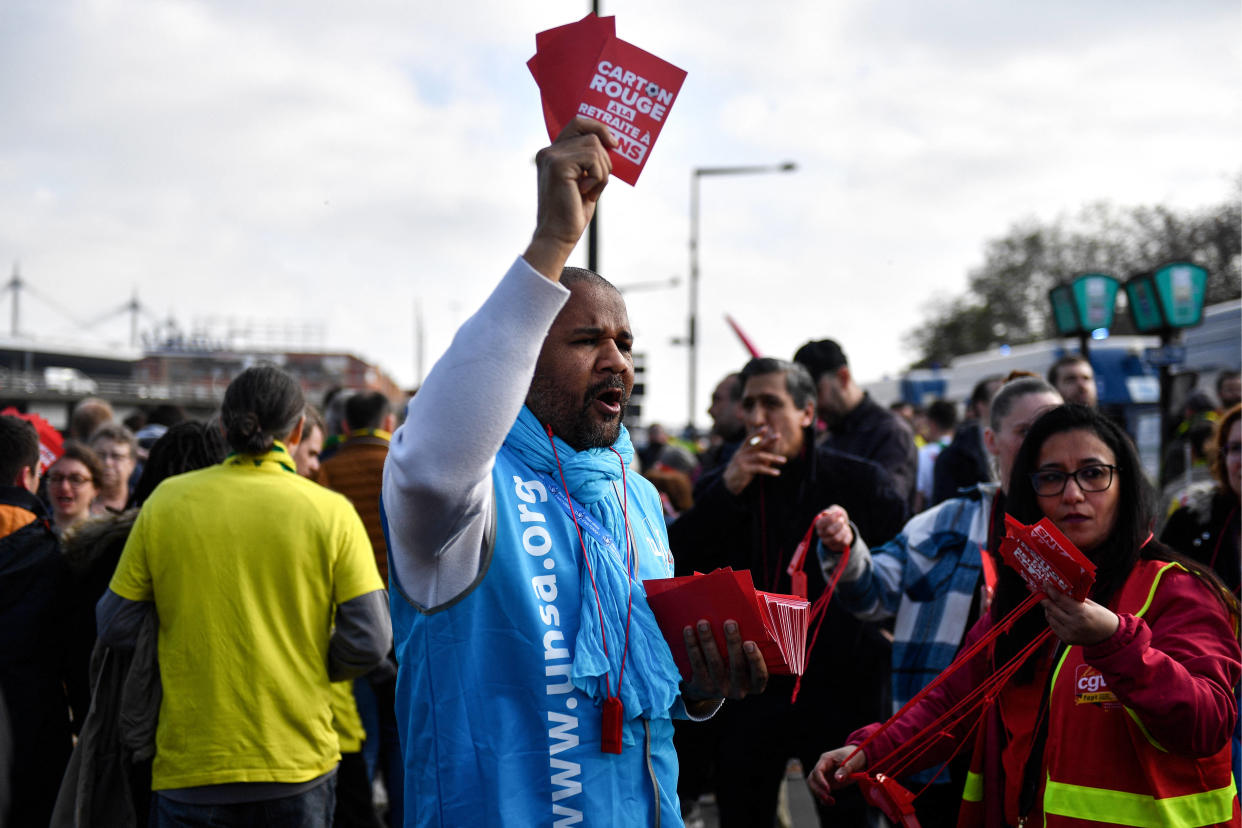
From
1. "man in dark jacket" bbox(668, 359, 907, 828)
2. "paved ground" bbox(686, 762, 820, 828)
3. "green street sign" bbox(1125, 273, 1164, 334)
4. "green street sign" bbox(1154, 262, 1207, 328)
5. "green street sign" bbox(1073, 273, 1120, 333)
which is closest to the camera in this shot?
"man in dark jacket" bbox(668, 359, 907, 828)

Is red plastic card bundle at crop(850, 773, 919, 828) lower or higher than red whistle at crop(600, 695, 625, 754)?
lower

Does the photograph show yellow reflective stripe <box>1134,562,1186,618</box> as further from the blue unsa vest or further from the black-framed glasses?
the blue unsa vest

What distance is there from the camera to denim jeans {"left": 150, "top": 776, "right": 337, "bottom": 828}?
10.1 feet

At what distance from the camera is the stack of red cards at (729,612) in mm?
1809

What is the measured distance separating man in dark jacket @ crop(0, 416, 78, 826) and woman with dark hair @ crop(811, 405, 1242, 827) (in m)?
2.73

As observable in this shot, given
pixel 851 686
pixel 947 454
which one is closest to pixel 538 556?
pixel 851 686

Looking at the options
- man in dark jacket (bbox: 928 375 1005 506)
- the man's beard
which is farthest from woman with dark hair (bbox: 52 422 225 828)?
man in dark jacket (bbox: 928 375 1005 506)

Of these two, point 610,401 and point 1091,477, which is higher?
point 610,401

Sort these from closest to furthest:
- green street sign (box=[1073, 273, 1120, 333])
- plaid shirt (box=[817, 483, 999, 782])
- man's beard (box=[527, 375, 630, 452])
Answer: man's beard (box=[527, 375, 630, 452])
plaid shirt (box=[817, 483, 999, 782])
green street sign (box=[1073, 273, 1120, 333])

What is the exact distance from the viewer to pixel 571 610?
1.87 meters

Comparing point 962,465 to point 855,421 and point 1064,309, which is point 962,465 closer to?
point 855,421

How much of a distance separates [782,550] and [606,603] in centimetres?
247

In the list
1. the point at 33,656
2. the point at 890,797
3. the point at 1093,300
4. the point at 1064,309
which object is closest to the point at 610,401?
the point at 890,797

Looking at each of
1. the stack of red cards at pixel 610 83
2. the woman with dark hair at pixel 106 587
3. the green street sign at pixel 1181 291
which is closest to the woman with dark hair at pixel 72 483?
the woman with dark hair at pixel 106 587
